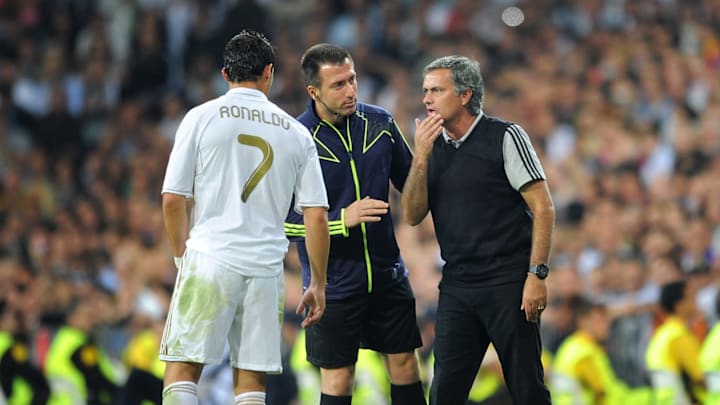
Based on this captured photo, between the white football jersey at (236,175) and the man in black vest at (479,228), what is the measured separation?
86cm

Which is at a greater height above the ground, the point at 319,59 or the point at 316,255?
the point at 319,59

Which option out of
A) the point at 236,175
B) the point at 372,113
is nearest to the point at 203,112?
the point at 236,175

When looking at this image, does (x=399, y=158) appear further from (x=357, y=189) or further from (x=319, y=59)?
(x=319, y=59)

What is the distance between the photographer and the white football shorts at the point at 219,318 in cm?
587

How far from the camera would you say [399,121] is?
589 inches

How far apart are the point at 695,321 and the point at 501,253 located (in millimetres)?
4205

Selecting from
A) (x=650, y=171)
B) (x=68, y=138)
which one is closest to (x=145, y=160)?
(x=68, y=138)

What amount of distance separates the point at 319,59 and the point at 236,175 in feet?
Result: 3.65

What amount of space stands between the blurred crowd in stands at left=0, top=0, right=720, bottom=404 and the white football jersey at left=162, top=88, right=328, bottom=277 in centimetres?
502

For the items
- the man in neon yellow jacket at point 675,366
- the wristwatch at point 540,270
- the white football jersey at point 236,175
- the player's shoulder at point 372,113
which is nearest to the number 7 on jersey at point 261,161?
the white football jersey at point 236,175

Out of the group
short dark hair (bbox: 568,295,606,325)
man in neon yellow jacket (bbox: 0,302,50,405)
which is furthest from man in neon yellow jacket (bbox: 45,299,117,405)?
short dark hair (bbox: 568,295,606,325)

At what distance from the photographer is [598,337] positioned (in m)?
10.4

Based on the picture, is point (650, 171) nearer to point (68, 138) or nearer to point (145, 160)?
point (145, 160)

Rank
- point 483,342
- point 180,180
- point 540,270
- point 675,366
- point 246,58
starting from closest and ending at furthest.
Answer: point 180,180 < point 246,58 < point 540,270 < point 483,342 < point 675,366
